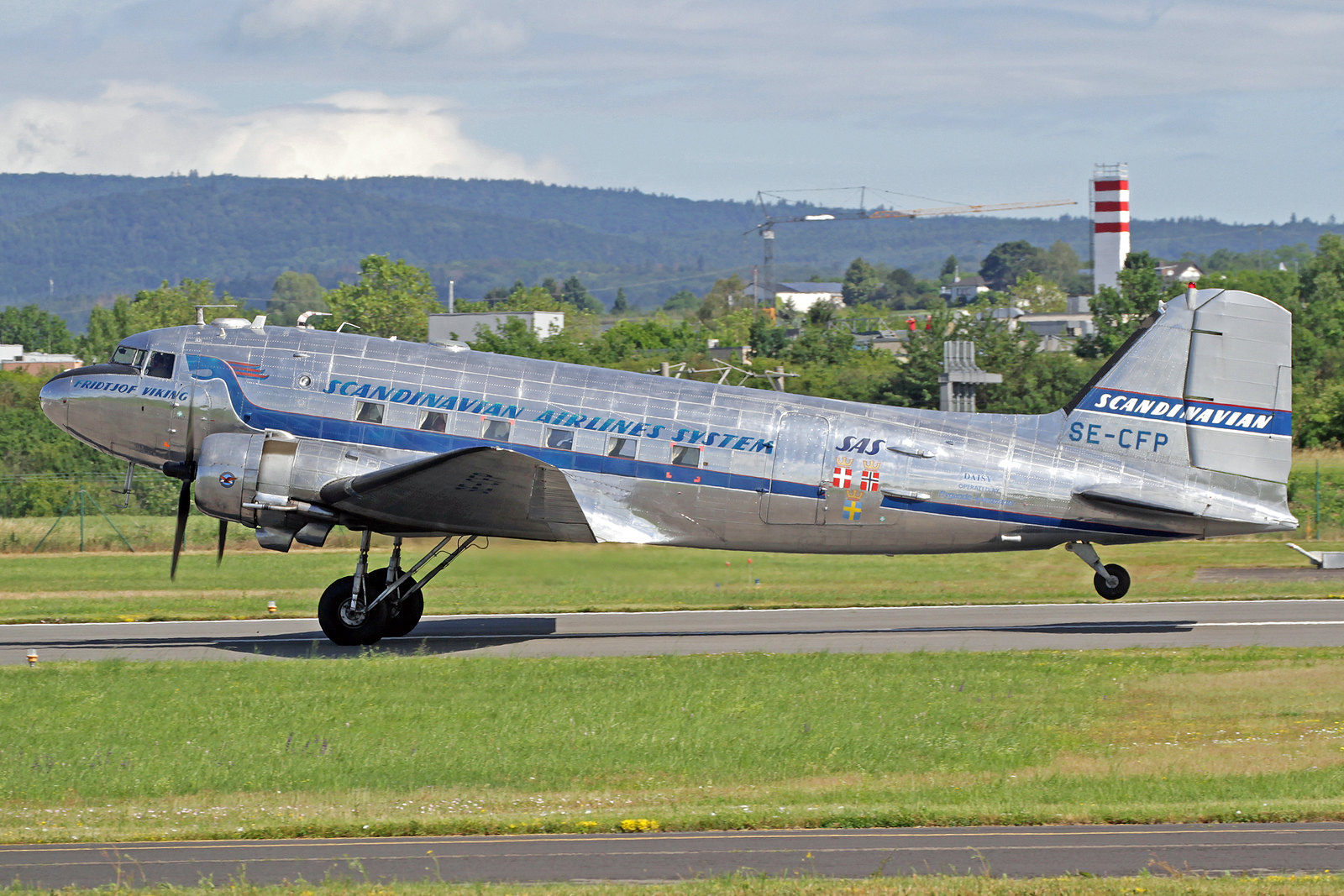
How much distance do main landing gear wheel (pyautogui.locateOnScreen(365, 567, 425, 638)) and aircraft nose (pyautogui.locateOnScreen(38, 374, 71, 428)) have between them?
19.8 feet

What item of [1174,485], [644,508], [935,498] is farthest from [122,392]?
[1174,485]

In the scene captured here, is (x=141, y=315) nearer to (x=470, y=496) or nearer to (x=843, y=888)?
(x=470, y=496)

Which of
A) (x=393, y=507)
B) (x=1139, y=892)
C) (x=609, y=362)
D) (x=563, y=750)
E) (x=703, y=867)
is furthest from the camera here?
(x=609, y=362)

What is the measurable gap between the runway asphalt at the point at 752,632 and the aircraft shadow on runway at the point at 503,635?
0.10ft

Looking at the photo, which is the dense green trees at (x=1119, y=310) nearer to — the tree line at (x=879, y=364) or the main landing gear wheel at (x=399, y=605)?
the tree line at (x=879, y=364)

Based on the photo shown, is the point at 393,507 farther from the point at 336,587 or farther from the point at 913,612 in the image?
the point at 913,612

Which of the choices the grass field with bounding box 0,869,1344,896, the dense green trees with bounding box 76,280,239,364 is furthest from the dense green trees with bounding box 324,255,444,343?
the grass field with bounding box 0,869,1344,896

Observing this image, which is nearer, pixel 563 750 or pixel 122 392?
pixel 563 750

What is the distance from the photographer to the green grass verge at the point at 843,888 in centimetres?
1085

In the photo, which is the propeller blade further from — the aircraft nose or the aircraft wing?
the aircraft wing

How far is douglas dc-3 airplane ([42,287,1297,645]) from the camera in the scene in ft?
73.9

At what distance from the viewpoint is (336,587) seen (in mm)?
23000

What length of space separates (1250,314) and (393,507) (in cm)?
Answer: 1509

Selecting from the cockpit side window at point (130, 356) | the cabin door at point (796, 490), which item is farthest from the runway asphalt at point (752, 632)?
the cockpit side window at point (130, 356)
